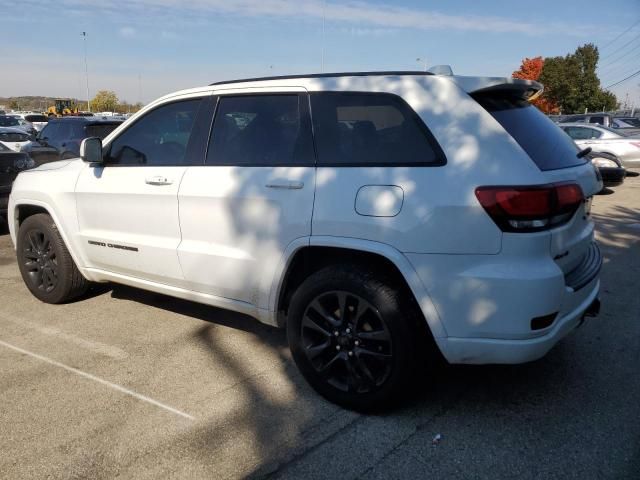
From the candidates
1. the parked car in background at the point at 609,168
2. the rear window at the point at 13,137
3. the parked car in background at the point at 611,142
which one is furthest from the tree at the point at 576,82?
the rear window at the point at 13,137

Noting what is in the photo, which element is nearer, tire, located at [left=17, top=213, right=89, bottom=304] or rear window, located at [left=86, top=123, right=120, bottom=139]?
tire, located at [left=17, top=213, right=89, bottom=304]

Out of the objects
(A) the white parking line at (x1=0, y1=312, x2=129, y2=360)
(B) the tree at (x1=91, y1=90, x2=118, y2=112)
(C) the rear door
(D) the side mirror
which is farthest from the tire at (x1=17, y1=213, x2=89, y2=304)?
(B) the tree at (x1=91, y1=90, x2=118, y2=112)

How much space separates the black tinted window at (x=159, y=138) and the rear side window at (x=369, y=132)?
1096mm

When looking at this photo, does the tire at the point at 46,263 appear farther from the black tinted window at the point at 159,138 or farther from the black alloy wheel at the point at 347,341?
the black alloy wheel at the point at 347,341

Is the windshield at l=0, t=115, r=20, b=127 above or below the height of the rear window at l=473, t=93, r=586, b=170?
below

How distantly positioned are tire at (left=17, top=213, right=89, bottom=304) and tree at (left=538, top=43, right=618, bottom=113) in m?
60.0

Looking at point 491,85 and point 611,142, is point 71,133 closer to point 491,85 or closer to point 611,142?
point 491,85

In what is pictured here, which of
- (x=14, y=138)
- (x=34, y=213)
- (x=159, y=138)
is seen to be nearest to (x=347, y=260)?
(x=159, y=138)

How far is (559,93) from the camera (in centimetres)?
5797

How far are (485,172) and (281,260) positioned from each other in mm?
1292

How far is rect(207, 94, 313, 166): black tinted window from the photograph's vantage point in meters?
3.43

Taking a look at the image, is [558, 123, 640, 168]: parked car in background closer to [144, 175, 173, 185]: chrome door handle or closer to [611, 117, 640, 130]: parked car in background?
[611, 117, 640, 130]: parked car in background

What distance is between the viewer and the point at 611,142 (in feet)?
50.6

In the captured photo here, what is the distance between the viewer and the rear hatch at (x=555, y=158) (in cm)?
289
